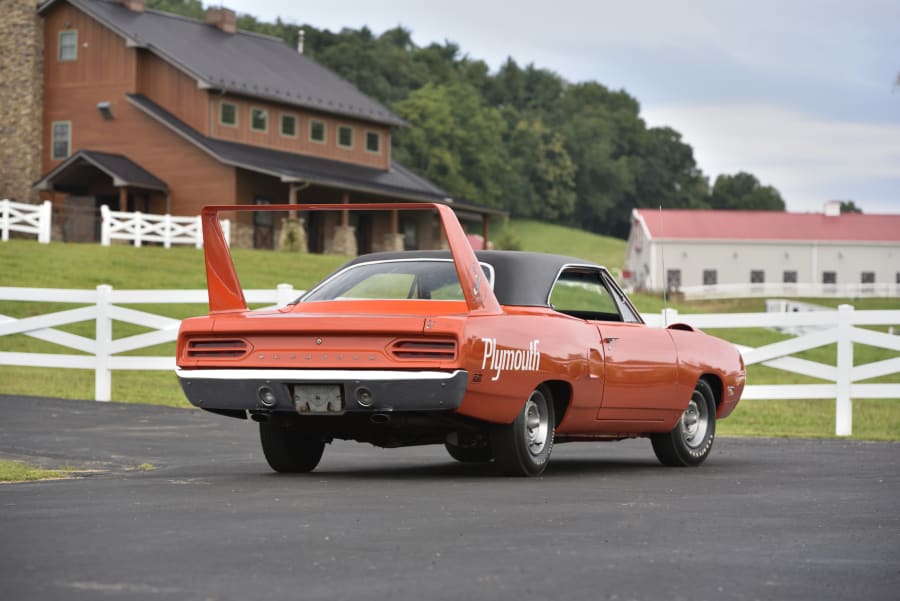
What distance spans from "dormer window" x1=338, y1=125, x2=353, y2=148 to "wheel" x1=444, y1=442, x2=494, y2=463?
4422 centimetres

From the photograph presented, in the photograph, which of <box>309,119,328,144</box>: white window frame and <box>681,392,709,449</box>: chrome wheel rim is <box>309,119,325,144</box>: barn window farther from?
<box>681,392,709,449</box>: chrome wheel rim

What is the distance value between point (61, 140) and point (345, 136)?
9.98 meters

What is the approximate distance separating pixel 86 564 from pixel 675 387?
20.4ft

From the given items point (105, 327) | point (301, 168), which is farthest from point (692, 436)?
point (301, 168)

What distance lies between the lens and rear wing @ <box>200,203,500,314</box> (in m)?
9.45

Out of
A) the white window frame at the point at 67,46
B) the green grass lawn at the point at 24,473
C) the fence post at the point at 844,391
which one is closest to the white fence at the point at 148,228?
the white window frame at the point at 67,46

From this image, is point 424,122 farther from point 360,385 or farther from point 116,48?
point 360,385

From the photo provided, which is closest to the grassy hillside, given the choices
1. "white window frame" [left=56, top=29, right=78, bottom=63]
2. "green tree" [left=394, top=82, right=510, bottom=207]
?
"green tree" [left=394, top=82, right=510, bottom=207]

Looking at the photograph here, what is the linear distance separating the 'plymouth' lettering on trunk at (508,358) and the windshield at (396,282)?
2.07ft

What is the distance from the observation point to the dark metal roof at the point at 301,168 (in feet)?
158

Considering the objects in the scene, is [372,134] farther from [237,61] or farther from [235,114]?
[235,114]

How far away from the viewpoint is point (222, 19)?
55625 mm

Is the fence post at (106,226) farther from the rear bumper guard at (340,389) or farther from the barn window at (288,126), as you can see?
the rear bumper guard at (340,389)

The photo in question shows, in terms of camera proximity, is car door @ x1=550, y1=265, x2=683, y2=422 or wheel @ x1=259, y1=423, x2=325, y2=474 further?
car door @ x1=550, y1=265, x2=683, y2=422
